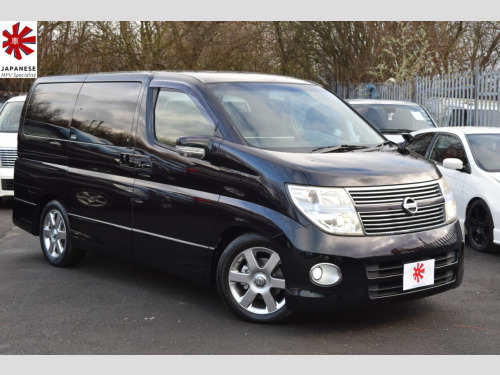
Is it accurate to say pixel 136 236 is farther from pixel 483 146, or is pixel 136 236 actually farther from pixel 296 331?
pixel 483 146

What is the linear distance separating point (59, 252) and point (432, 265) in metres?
4.04

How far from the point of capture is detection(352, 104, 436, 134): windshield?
1355cm

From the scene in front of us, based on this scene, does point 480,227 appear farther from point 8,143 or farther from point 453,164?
point 8,143

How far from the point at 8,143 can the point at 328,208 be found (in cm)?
944

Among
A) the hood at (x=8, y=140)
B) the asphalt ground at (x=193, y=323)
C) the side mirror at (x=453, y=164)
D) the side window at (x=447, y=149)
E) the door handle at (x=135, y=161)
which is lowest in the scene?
the asphalt ground at (x=193, y=323)

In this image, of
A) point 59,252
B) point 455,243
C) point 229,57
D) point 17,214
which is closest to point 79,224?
point 59,252

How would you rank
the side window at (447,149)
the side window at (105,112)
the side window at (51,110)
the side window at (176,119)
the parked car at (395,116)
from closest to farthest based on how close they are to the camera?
1. the side window at (176,119)
2. the side window at (105,112)
3. the side window at (51,110)
4. the side window at (447,149)
5. the parked car at (395,116)

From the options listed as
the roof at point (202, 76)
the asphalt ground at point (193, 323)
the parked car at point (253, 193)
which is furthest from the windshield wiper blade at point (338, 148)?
the asphalt ground at point (193, 323)

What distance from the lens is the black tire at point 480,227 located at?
8336 millimetres

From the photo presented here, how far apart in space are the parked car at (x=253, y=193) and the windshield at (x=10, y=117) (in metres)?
6.84

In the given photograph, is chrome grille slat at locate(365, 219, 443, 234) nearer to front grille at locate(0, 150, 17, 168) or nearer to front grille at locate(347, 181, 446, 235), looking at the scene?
front grille at locate(347, 181, 446, 235)

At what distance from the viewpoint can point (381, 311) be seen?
5883mm

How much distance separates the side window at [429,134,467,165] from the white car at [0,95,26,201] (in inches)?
284

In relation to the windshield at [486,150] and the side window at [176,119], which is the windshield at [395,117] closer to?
the windshield at [486,150]
